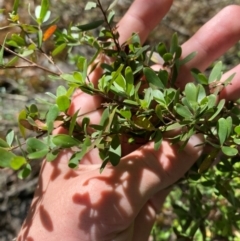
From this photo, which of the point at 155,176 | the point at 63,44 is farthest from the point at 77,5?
the point at 155,176

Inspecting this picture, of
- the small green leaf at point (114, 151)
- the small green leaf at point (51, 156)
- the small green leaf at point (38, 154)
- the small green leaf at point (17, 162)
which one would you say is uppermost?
the small green leaf at point (114, 151)

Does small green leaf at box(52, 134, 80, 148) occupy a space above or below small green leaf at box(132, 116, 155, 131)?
below

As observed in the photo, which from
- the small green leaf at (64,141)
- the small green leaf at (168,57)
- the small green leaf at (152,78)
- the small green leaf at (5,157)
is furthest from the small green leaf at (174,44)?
the small green leaf at (5,157)

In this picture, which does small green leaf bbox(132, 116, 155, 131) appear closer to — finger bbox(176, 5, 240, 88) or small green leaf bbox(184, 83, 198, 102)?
small green leaf bbox(184, 83, 198, 102)

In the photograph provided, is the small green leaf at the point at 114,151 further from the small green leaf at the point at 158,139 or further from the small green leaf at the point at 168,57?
the small green leaf at the point at 168,57

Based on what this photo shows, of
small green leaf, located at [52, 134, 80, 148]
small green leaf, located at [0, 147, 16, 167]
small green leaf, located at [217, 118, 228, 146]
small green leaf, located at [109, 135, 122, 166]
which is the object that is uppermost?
small green leaf, located at [217, 118, 228, 146]

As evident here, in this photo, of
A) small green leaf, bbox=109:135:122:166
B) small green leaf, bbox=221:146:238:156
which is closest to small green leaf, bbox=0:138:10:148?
small green leaf, bbox=109:135:122:166
